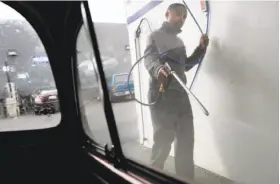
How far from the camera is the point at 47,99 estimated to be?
275cm

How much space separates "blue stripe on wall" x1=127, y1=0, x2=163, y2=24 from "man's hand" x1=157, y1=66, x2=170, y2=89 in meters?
0.40

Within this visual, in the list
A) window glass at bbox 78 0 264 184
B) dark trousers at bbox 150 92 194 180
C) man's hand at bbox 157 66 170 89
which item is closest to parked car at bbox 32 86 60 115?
window glass at bbox 78 0 264 184

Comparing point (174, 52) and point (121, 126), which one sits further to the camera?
point (121, 126)

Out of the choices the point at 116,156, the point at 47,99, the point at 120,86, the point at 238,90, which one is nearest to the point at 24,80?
the point at 47,99

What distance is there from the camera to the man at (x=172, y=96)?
160 cm

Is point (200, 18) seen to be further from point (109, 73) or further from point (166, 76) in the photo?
point (109, 73)

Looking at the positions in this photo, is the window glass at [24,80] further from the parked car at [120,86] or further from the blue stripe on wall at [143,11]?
the blue stripe on wall at [143,11]

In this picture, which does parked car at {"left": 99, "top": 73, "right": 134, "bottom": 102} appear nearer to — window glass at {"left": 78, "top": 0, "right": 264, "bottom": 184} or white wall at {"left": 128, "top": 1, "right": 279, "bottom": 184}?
window glass at {"left": 78, "top": 0, "right": 264, "bottom": 184}

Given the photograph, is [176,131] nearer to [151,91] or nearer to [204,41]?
[151,91]

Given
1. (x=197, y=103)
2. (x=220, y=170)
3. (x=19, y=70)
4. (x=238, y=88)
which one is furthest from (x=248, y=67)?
(x=19, y=70)

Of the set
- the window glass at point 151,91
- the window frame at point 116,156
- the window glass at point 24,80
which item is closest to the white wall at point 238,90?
the window glass at point 151,91

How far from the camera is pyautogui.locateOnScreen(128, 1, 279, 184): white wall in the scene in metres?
1.26

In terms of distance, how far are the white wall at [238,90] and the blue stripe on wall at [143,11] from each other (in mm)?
41

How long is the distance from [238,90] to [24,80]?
2026 mm
